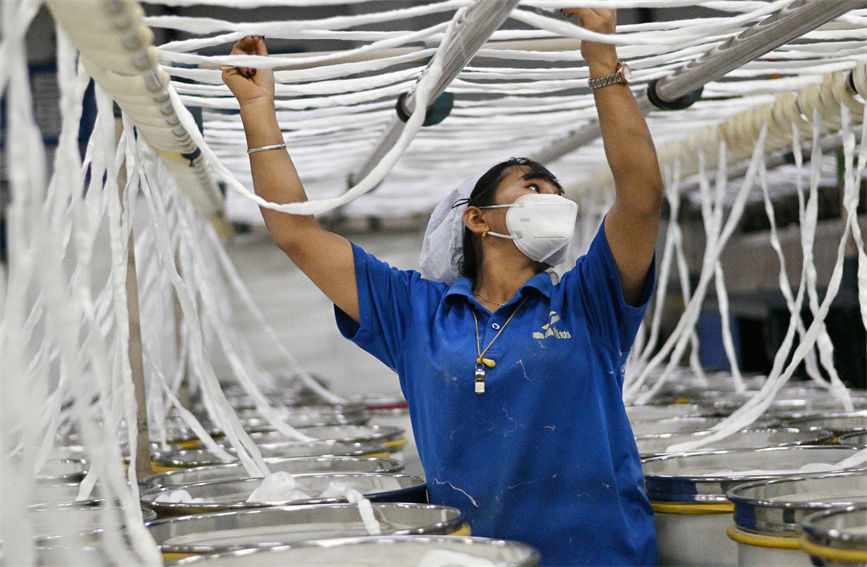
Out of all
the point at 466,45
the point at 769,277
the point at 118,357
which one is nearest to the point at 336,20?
the point at 466,45

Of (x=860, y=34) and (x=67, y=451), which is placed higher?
(x=860, y=34)

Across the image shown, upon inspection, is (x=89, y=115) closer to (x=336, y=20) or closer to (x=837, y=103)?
(x=336, y=20)

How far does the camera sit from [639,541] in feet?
5.11

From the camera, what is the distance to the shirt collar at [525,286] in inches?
64.8

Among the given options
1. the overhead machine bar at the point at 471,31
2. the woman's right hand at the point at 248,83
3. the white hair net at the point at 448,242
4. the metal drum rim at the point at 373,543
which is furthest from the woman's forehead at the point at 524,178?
the metal drum rim at the point at 373,543

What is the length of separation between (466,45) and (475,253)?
581 mm

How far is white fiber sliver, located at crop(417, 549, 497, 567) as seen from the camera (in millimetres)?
1072

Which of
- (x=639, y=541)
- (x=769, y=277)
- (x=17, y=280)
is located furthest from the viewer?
(x=769, y=277)

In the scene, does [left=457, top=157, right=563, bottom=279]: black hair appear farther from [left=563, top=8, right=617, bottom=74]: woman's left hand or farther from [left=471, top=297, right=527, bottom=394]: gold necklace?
[left=563, top=8, right=617, bottom=74]: woman's left hand

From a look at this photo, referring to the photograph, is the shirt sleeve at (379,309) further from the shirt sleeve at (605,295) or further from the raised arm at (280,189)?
the shirt sleeve at (605,295)

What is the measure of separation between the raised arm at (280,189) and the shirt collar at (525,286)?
0.18 metres

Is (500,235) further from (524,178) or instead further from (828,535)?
(828,535)

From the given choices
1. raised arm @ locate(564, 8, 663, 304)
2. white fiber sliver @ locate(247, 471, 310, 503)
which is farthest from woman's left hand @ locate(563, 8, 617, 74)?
white fiber sliver @ locate(247, 471, 310, 503)

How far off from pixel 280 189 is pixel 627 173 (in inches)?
22.2
